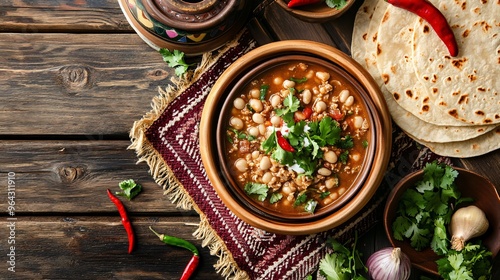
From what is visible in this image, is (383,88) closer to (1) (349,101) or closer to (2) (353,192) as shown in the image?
(1) (349,101)

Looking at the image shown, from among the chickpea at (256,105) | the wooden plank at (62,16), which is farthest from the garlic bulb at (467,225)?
the wooden plank at (62,16)

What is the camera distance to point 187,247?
3232mm

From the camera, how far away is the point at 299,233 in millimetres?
2885

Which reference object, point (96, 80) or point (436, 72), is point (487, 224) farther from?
point (96, 80)

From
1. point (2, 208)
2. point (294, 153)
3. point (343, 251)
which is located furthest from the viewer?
point (2, 208)

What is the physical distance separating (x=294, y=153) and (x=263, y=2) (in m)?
0.78

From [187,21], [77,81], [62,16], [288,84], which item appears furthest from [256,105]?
[62,16]

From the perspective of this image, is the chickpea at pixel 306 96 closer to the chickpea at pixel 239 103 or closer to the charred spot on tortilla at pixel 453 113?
the chickpea at pixel 239 103

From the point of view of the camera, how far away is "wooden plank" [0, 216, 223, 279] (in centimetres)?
327

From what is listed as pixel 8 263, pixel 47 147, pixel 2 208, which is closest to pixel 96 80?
pixel 47 147

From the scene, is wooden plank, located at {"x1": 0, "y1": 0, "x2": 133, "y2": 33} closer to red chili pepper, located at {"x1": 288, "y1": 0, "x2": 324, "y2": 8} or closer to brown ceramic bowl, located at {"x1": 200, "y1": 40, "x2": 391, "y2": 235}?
brown ceramic bowl, located at {"x1": 200, "y1": 40, "x2": 391, "y2": 235}

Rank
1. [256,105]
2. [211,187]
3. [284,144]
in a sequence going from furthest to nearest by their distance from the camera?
[211,187] < [256,105] < [284,144]

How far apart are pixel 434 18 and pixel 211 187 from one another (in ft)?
4.39

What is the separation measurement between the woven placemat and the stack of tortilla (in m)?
0.17
